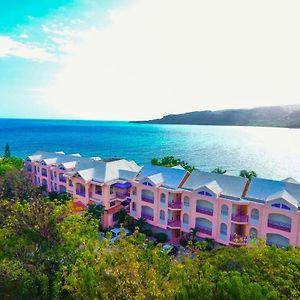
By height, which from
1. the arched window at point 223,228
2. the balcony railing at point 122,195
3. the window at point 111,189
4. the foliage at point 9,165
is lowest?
the arched window at point 223,228

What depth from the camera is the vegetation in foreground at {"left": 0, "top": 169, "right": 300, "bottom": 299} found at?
575 inches

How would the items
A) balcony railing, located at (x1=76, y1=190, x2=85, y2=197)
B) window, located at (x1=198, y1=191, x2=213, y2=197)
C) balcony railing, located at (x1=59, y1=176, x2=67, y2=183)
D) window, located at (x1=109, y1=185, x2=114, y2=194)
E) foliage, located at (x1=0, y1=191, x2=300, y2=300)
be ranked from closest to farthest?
foliage, located at (x1=0, y1=191, x2=300, y2=300), window, located at (x1=198, y1=191, x2=213, y2=197), window, located at (x1=109, y1=185, x2=114, y2=194), balcony railing, located at (x1=76, y1=190, x2=85, y2=197), balcony railing, located at (x1=59, y1=176, x2=67, y2=183)

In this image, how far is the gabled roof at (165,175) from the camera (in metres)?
39.2

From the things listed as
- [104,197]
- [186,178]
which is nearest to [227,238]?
[186,178]

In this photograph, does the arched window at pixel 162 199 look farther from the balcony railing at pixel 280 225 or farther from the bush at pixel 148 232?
the balcony railing at pixel 280 225

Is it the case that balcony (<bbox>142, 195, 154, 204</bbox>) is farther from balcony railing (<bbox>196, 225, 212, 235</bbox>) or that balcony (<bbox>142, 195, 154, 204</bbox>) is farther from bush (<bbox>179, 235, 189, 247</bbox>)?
balcony railing (<bbox>196, 225, 212, 235</bbox>)

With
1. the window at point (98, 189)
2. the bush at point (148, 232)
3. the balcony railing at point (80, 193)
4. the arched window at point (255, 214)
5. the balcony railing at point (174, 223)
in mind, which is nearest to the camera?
the arched window at point (255, 214)

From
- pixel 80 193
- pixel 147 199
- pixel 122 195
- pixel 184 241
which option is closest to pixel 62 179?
pixel 80 193

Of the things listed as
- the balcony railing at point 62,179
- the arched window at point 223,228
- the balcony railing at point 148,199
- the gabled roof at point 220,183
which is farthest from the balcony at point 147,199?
the balcony railing at point 62,179

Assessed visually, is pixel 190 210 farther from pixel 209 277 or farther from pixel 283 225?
pixel 209 277

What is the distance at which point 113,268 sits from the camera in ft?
57.3

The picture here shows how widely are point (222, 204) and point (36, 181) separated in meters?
39.0

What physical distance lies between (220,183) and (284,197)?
8.15 meters

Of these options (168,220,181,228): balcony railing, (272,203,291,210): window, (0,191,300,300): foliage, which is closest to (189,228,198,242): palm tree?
(168,220,181,228): balcony railing
